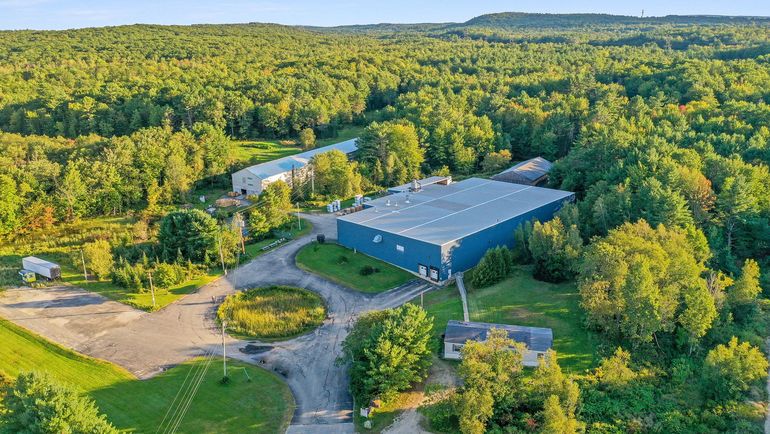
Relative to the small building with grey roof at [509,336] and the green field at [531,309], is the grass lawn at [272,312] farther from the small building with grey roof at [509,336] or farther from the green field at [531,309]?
the small building with grey roof at [509,336]

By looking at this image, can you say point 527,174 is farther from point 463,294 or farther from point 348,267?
point 463,294

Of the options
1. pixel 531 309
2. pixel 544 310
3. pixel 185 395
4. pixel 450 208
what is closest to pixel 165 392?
pixel 185 395

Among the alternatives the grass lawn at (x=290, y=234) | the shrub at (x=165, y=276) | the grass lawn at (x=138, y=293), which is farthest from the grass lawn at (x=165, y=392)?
the grass lawn at (x=290, y=234)

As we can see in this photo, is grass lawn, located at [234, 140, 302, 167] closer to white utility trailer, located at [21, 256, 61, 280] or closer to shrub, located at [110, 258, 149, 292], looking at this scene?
white utility trailer, located at [21, 256, 61, 280]

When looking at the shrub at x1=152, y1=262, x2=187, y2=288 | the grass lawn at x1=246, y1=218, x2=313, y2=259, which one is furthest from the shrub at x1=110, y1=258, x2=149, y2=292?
the grass lawn at x1=246, y1=218, x2=313, y2=259

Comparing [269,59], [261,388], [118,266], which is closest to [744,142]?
[261,388]
